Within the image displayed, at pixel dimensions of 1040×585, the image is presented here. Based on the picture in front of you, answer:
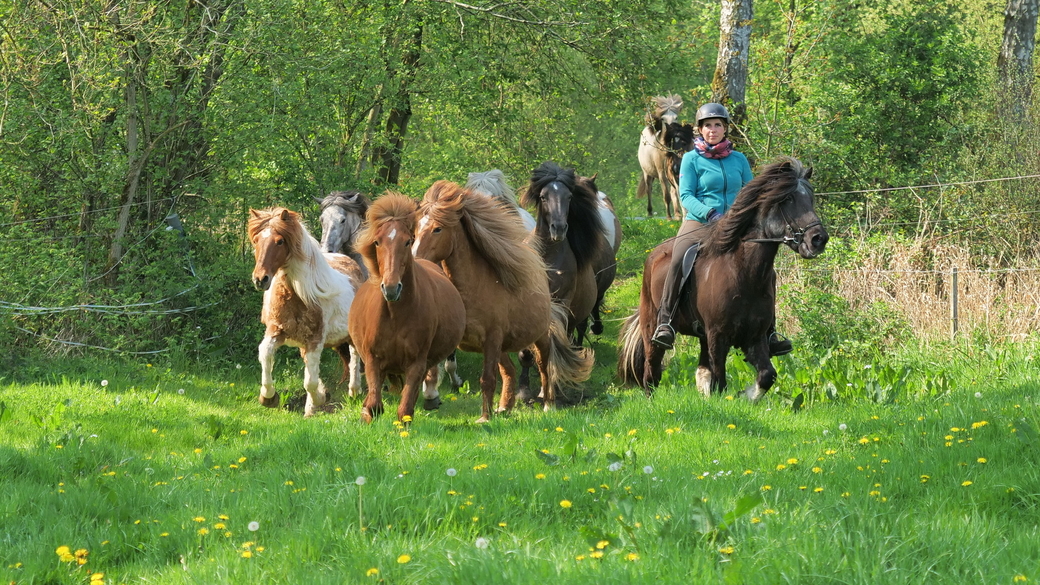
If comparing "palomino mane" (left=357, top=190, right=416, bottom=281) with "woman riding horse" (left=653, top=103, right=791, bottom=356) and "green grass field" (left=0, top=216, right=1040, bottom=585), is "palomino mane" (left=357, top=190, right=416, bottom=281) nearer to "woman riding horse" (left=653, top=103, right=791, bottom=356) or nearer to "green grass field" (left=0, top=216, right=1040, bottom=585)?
"green grass field" (left=0, top=216, right=1040, bottom=585)

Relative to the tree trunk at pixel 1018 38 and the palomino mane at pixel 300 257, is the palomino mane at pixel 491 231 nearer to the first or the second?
the palomino mane at pixel 300 257

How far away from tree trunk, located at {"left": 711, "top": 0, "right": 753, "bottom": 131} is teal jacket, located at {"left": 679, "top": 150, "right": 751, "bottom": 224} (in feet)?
15.6

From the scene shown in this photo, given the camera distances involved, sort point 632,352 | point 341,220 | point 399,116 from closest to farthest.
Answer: point 632,352
point 341,220
point 399,116

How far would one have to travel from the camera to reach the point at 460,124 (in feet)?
52.9

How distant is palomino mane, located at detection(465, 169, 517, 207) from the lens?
12.5m

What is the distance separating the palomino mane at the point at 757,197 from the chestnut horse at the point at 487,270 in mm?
1854

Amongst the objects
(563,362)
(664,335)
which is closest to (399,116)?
(563,362)

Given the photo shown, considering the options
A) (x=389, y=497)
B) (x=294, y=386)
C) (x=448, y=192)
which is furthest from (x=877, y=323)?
(x=389, y=497)

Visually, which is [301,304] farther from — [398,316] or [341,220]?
[398,316]

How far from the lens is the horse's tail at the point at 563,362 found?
1115cm

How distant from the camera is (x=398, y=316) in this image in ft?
27.9

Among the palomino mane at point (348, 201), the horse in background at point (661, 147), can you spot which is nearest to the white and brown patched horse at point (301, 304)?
the palomino mane at point (348, 201)

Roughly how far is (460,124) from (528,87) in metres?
1.68

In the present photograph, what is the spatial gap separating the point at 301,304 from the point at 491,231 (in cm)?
227
